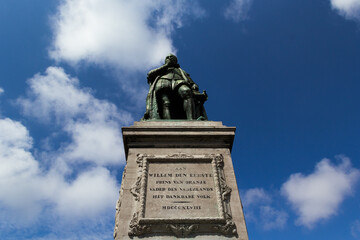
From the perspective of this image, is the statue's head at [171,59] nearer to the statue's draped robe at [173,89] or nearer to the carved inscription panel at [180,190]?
the statue's draped robe at [173,89]

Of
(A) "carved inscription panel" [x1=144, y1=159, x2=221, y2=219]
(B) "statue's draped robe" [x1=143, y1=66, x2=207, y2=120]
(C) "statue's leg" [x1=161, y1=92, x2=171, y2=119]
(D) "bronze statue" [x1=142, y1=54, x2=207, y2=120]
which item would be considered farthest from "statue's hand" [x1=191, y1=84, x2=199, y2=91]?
(A) "carved inscription panel" [x1=144, y1=159, x2=221, y2=219]

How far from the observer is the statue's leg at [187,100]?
31.9ft

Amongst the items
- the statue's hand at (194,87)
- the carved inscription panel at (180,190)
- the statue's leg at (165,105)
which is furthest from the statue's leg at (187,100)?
the carved inscription panel at (180,190)

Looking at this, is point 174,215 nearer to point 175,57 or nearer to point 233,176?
point 233,176

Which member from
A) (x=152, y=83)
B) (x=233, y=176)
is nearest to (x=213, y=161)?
(x=233, y=176)

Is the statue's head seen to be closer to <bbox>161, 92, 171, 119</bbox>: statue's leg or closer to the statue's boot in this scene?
<bbox>161, 92, 171, 119</bbox>: statue's leg

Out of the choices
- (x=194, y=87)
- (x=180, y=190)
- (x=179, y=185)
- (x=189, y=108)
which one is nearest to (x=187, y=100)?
(x=189, y=108)

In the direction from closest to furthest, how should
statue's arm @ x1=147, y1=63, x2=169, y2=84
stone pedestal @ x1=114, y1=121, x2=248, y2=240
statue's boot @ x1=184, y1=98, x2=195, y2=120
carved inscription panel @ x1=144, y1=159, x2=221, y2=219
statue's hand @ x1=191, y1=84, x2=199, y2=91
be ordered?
stone pedestal @ x1=114, y1=121, x2=248, y2=240 < carved inscription panel @ x1=144, y1=159, x2=221, y2=219 < statue's boot @ x1=184, y1=98, x2=195, y2=120 < statue's hand @ x1=191, y1=84, x2=199, y2=91 < statue's arm @ x1=147, y1=63, x2=169, y2=84

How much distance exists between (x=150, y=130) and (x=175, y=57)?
5.37m

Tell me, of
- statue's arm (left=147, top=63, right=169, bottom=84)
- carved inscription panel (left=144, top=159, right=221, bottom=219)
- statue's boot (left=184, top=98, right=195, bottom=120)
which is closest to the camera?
carved inscription panel (left=144, top=159, right=221, bottom=219)

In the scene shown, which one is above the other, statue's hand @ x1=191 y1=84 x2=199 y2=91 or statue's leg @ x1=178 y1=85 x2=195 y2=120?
statue's hand @ x1=191 y1=84 x2=199 y2=91

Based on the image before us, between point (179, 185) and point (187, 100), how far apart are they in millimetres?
4062

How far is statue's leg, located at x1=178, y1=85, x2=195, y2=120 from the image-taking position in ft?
31.9

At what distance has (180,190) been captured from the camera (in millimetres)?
6496
